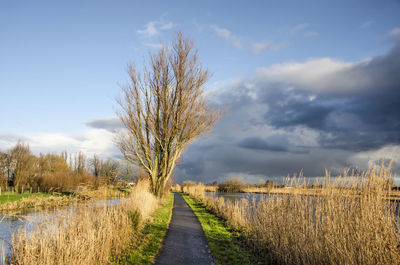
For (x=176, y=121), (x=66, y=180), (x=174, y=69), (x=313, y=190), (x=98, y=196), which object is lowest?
(x=66, y=180)

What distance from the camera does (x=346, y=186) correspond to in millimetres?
4926

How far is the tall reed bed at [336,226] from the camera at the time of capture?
382cm

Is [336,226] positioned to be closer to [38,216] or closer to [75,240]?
[75,240]

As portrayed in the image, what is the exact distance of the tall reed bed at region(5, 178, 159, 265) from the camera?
4457 millimetres

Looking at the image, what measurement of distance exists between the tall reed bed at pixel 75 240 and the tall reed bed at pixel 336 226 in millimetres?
3956

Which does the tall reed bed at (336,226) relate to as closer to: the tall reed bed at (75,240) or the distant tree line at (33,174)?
the tall reed bed at (75,240)

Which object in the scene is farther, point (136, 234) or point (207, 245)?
point (136, 234)

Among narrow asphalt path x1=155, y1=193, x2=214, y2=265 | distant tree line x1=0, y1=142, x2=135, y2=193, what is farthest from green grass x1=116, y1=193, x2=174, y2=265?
distant tree line x1=0, y1=142, x2=135, y2=193

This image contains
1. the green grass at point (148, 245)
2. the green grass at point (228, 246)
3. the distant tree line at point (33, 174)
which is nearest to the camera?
the green grass at point (148, 245)

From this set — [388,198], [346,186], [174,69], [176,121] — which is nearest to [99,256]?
[346,186]

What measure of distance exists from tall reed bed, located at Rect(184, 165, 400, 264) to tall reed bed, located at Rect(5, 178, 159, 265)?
156 inches

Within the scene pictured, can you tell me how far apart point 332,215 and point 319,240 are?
1.85 feet

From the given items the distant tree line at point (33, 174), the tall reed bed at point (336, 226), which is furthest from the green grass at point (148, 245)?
the distant tree line at point (33, 174)

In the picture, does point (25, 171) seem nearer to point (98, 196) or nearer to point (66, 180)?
point (66, 180)
